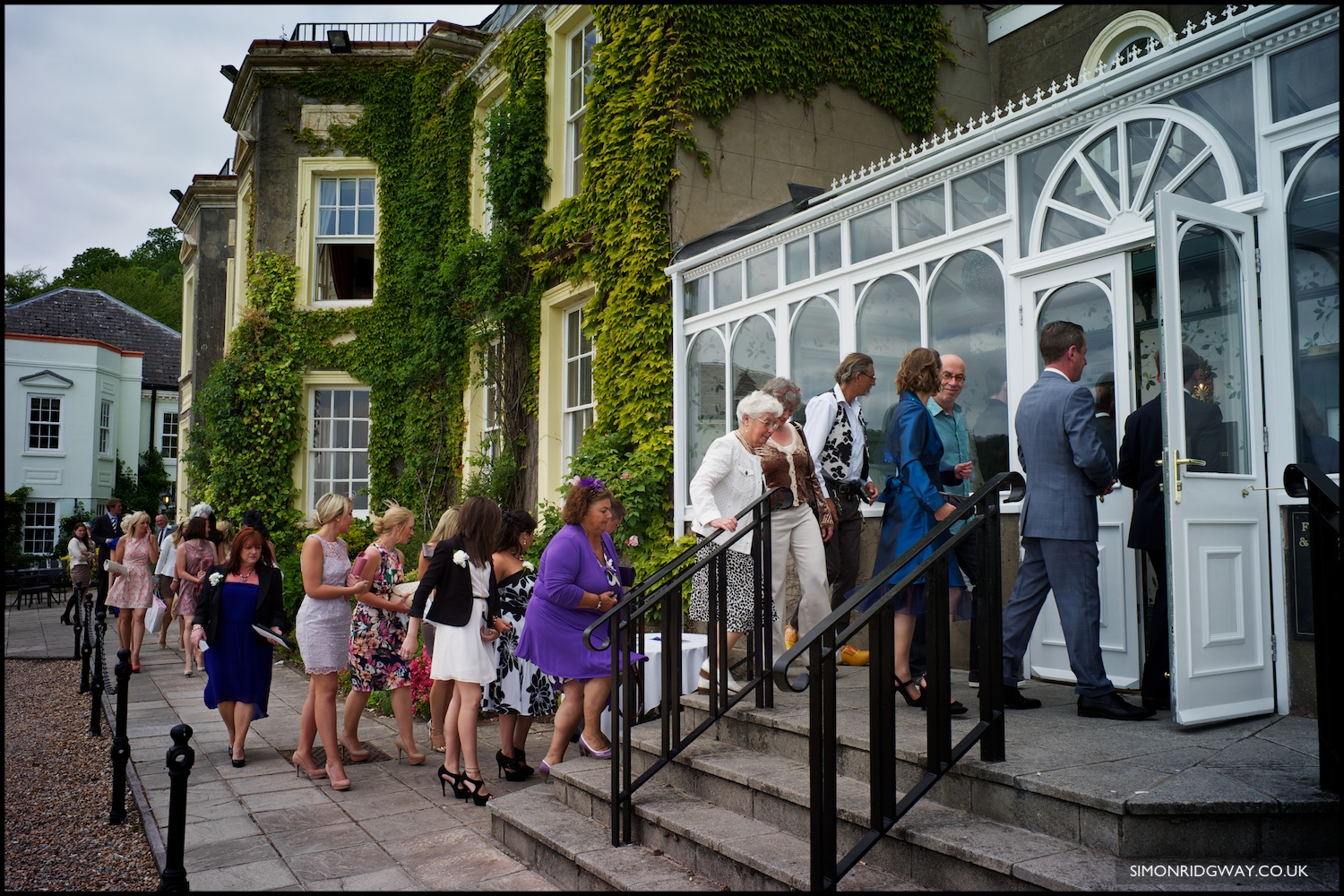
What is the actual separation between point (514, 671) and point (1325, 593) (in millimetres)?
4336

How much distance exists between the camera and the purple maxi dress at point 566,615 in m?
5.40

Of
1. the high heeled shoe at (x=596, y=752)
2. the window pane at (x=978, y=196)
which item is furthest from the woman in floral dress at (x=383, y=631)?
the window pane at (x=978, y=196)

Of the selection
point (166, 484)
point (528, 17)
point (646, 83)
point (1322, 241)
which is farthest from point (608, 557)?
point (166, 484)

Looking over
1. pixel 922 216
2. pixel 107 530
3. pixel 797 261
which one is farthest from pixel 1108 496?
pixel 107 530

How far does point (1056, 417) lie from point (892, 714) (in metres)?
1.91

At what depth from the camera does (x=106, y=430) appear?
33.7 metres

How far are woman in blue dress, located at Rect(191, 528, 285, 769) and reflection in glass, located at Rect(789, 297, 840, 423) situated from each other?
4369mm

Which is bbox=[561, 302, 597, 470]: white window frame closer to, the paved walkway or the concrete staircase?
the paved walkway

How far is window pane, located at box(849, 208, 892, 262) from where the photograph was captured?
7117 millimetres

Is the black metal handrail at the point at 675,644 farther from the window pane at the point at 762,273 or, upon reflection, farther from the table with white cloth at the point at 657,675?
the window pane at the point at 762,273

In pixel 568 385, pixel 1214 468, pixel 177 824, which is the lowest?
pixel 177 824

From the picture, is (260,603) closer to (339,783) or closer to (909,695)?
(339,783)

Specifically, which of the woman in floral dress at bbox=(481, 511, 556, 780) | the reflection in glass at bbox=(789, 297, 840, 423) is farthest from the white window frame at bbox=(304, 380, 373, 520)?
the woman in floral dress at bbox=(481, 511, 556, 780)

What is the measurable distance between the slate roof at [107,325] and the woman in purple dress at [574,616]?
1441 inches
